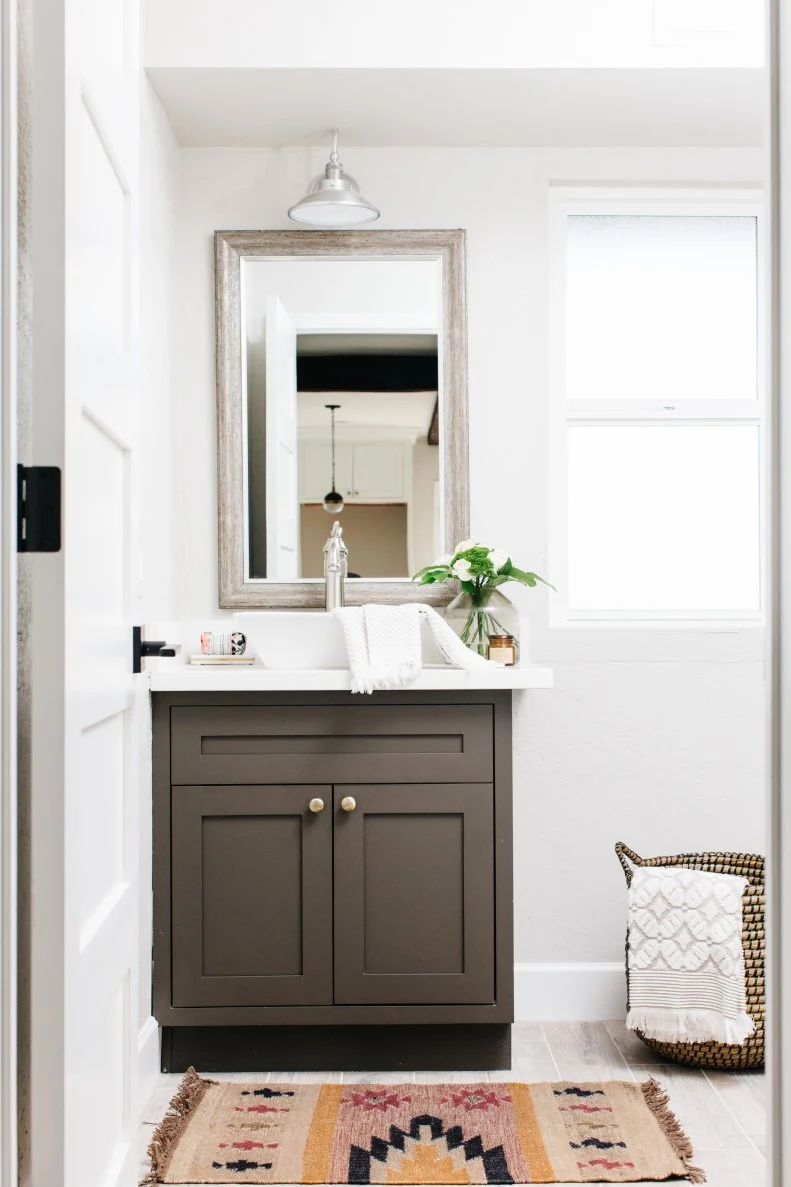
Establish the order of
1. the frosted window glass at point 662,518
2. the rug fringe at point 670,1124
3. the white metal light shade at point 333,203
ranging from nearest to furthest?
the rug fringe at point 670,1124 → the white metal light shade at point 333,203 → the frosted window glass at point 662,518

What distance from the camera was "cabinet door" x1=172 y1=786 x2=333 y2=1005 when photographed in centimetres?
252

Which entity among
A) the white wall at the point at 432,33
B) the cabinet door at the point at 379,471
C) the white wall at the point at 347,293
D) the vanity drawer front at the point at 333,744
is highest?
the white wall at the point at 432,33

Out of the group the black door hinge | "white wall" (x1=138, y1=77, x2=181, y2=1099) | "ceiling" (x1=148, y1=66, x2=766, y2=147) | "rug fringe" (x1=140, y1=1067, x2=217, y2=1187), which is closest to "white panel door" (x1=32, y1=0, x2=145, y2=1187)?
the black door hinge

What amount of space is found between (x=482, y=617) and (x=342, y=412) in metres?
0.70

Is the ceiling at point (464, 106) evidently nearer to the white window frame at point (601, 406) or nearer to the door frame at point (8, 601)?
the white window frame at point (601, 406)

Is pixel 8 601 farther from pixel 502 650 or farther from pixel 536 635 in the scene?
pixel 536 635

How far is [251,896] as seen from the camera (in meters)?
2.53

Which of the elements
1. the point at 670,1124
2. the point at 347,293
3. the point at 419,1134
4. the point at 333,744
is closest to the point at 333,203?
the point at 347,293

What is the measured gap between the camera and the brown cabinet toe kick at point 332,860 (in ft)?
8.27

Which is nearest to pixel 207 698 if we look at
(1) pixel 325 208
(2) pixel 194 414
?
(2) pixel 194 414

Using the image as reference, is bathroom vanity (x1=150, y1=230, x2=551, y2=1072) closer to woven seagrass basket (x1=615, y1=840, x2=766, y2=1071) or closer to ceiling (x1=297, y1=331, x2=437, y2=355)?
woven seagrass basket (x1=615, y1=840, x2=766, y2=1071)

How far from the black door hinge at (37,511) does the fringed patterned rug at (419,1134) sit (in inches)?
62.5

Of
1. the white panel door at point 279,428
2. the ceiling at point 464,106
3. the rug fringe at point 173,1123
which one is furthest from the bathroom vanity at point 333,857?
the ceiling at point 464,106

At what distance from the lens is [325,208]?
9.12 ft
